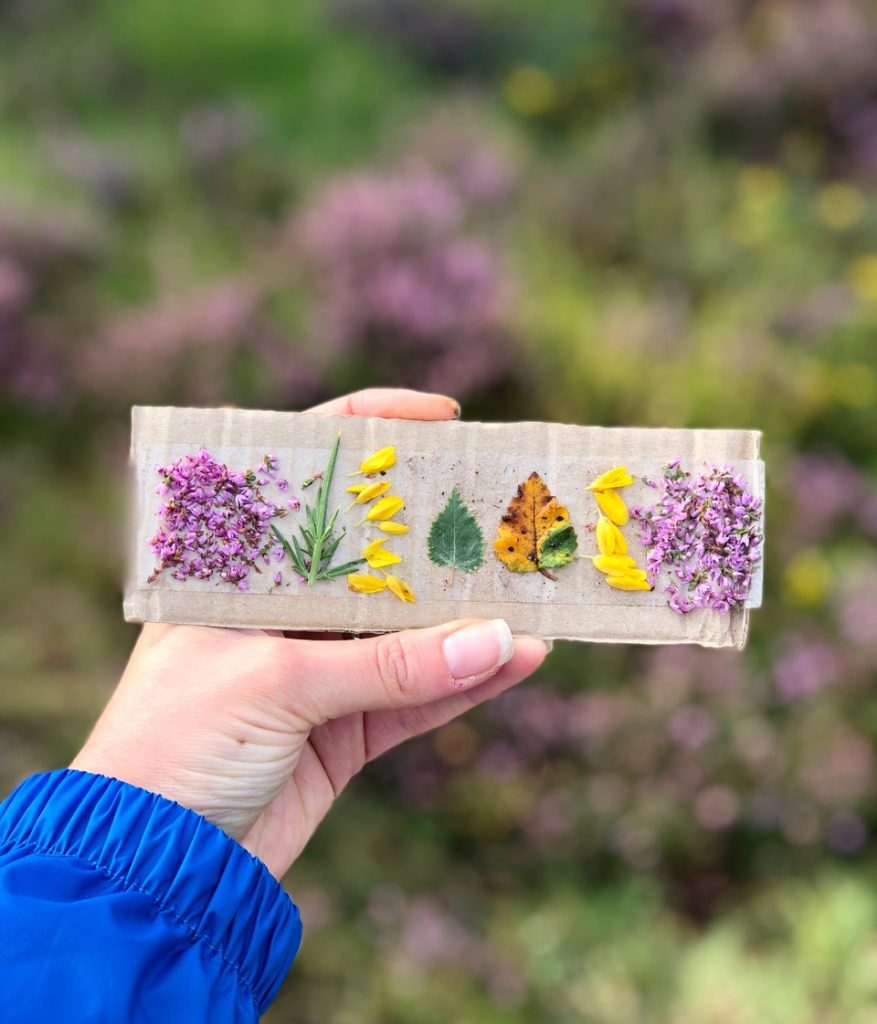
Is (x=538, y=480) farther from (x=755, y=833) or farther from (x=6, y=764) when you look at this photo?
(x=6, y=764)

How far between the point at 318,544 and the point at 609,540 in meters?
0.66

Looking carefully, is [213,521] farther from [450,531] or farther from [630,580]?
[630,580]

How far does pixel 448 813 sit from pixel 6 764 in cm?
180

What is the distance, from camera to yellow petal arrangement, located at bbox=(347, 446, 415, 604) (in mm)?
1784

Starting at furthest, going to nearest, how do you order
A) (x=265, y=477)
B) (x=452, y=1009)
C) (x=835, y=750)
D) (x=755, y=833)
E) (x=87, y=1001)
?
(x=755, y=833)
(x=835, y=750)
(x=452, y=1009)
(x=265, y=477)
(x=87, y=1001)

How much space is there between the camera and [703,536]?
1772 millimetres

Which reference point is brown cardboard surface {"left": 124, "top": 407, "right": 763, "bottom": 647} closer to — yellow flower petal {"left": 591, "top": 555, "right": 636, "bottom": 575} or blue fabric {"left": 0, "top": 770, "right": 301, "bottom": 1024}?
yellow flower petal {"left": 591, "top": 555, "right": 636, "bottom": 575}

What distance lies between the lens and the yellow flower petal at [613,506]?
1790 mm

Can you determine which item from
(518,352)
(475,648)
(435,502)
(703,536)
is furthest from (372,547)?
(518,352)

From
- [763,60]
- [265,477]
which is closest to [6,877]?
[265,477]

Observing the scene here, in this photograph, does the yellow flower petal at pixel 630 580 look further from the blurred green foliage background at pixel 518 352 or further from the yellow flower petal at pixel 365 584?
the blurred green foliage background at pixel 518 352

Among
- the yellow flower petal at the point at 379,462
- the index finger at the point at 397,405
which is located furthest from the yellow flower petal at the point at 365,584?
the index finger at the point at 397,405

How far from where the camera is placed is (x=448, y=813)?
343cm

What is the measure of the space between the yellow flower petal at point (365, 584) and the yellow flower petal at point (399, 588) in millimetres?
14
